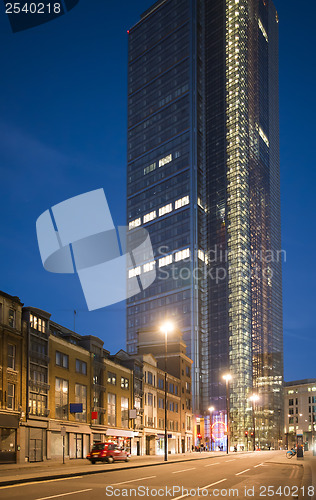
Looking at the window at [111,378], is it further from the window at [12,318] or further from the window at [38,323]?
the window at [12,318]

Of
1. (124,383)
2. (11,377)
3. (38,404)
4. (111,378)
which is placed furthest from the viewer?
(124,383)

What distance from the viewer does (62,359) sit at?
Result: 59875 millimetres

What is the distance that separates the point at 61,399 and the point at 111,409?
15.3 metres

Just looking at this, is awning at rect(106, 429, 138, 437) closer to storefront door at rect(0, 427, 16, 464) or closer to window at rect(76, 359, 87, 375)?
window at rect(76, 359, 87, 375)

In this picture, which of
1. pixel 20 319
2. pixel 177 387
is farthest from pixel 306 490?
pixel 177 387

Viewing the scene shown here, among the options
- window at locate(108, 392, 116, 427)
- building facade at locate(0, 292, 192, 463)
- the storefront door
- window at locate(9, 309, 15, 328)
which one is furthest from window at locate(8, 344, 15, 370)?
window at locate(108, 392, 116, 427)

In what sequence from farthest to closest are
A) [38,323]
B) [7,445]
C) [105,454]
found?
[38,323] → [105,454] → [7,445]

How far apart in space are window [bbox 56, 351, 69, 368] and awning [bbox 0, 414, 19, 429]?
10.2 metres

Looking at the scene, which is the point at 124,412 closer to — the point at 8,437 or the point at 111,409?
the point at 111,409

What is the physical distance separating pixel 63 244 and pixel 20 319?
12615 cm

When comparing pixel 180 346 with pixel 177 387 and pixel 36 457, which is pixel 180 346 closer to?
pixel 177 387

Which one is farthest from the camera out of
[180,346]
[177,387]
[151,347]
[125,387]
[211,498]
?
[151,347]

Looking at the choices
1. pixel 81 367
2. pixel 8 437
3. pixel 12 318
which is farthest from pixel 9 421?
pixel 81 367

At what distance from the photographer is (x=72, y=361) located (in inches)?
2448
